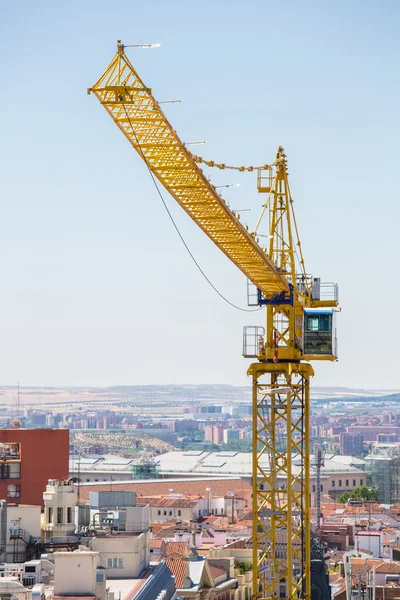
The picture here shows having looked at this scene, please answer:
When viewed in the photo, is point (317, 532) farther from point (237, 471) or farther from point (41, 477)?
point (237, 471)

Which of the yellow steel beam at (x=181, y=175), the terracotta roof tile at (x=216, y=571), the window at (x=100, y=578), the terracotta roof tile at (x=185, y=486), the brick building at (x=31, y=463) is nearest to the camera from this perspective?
the yellow steel beam at (x=181, y=175)

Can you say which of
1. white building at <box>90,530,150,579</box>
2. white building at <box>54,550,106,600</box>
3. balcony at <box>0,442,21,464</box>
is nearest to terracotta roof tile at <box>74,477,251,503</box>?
balcony at <box>0,442,21,464</box>

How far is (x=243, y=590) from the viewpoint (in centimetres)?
4762

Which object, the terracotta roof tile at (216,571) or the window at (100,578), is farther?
the terracotta roof tile at (216,571)

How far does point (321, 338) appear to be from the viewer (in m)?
33.8

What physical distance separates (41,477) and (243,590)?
7811mm

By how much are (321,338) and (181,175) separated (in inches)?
369

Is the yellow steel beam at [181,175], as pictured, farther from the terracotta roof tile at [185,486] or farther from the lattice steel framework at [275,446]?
the terracotta roof tile at [185,486]

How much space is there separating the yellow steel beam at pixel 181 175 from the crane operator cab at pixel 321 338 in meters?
1.18

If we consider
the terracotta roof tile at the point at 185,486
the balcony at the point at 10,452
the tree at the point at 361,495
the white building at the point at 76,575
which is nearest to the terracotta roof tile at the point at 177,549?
the balcony at the point at 10,452

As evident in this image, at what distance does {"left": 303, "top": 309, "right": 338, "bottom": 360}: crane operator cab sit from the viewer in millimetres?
33812

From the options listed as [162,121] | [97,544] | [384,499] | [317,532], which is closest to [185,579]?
[97,544]

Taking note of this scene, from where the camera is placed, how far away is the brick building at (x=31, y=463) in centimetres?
4959

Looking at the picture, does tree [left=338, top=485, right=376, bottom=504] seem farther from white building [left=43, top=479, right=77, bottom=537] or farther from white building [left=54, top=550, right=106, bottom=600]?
white building [left=54, top=550, right=106, bottom=600]
